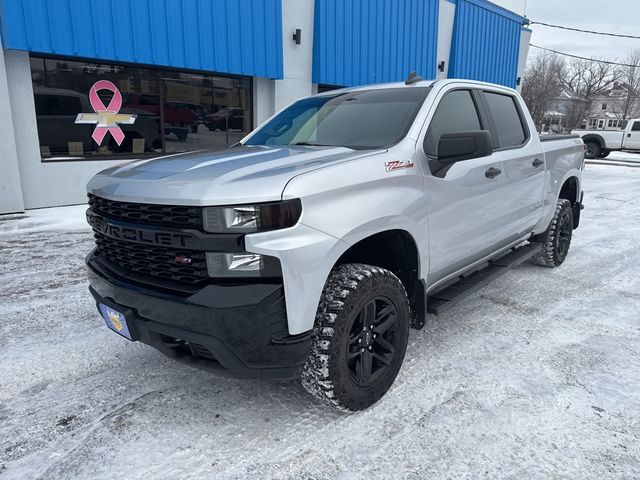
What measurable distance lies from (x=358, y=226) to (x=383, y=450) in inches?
44.0

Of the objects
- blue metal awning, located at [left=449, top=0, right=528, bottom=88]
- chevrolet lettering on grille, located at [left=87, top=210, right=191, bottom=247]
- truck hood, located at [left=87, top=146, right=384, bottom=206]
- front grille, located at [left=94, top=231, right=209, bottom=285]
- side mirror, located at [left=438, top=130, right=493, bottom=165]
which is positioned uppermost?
blue metal awning, located at [left=449, top=0, right=528, bottom=88]

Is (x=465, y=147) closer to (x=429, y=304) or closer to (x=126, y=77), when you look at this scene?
(x=429, y=304)

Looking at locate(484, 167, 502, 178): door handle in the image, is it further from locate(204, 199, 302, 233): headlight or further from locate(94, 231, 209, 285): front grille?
locate(94, 231, 209, 285): front grille

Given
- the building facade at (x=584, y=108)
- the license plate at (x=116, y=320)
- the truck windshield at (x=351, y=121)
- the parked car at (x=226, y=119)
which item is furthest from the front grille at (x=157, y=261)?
the building facade at (x=584, y=108)

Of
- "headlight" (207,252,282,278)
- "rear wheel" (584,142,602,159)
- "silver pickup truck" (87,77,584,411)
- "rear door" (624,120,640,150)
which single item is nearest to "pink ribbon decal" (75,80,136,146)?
"silver pickup truck" (87,77,584,411)

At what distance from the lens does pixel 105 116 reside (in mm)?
8766

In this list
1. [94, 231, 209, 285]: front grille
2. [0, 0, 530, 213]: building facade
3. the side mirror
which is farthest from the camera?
[0, 0, 530, 213]: building facade

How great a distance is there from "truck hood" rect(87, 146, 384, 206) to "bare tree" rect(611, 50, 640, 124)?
62.3 metres

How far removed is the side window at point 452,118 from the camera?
3033 millimetres

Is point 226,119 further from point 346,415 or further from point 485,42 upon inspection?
point 485,42

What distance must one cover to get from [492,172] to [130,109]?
769 centimetres

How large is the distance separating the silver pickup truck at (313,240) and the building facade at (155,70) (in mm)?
5998

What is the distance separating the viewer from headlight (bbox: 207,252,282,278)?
6.75 ft

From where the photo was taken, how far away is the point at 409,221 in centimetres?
272
